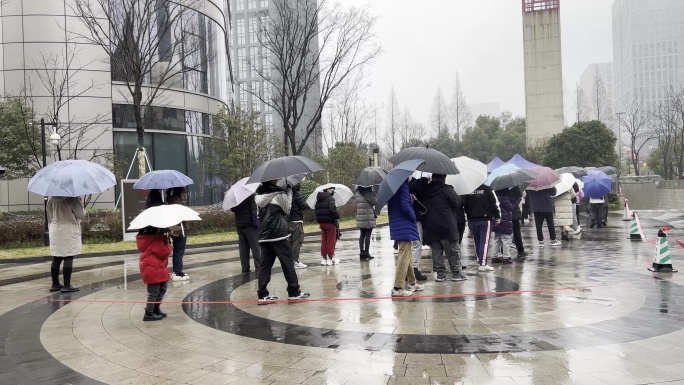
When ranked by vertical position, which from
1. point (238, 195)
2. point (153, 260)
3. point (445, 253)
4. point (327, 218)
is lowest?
point (445, 253)

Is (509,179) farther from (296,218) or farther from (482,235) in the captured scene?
(296,218)

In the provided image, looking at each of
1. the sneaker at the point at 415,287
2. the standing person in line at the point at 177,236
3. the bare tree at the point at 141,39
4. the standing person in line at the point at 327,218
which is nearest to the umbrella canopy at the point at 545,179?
the standing person in line at the point at 327,218

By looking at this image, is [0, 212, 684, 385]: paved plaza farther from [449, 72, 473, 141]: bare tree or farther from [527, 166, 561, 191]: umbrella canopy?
[449, 72, 473, 141]: bare tree

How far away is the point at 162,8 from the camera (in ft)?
74.9

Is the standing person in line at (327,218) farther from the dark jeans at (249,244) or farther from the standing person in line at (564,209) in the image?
the standing person in line at (564,209)

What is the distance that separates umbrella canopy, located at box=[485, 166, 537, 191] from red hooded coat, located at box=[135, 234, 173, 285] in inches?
247

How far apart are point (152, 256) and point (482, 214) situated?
5.76 m

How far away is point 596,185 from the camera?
17.0 m

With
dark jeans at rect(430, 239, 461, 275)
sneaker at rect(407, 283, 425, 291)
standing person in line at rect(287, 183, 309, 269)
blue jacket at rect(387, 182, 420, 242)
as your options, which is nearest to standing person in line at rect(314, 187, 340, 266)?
standing person in line at rect(287, 183, 309, 269)

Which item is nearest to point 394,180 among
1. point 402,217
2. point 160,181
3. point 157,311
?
point 402,217

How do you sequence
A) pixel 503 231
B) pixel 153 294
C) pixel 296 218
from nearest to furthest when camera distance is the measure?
1. pixel 153 294
2. pixel 296 218
3. pixel 503 231

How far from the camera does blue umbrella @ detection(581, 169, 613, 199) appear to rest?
55.6ft

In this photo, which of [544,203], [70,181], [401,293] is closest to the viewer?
[401,293]

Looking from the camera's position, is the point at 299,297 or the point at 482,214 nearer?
the point at 299,297
